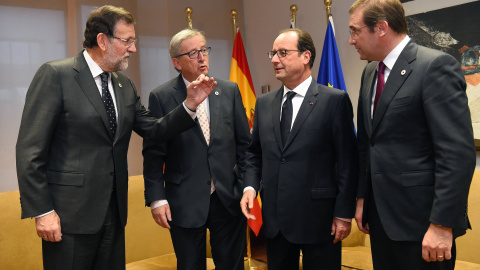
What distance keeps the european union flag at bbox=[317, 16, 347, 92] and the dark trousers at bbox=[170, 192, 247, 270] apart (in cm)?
213

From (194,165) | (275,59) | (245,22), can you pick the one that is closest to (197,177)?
(194,165)

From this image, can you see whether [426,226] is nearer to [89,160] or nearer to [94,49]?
[89,160]

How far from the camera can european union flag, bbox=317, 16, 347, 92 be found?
14.3ft

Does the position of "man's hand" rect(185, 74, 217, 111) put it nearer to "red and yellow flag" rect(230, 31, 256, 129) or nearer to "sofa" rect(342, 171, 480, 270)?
"sofa" rect(342, 171, 480, 270)

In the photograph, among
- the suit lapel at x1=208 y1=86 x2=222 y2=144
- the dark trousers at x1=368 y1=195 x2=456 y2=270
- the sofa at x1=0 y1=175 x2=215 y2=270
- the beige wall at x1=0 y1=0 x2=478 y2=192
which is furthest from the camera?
the beige wall at x1=0 y1=0 x2=478 y2=192

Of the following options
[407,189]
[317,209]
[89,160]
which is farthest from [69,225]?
[407,189]

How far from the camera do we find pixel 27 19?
4328 mm

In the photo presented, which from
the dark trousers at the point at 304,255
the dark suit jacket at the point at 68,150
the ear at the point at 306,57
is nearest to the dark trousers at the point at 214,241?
the dark trousers at the point at 304,255

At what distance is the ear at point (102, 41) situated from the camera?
234cm

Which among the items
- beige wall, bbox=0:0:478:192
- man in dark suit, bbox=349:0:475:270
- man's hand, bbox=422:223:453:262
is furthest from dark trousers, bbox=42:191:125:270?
beige wall, bbox=0:0:478:192

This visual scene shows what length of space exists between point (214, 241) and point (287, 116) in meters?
0.80

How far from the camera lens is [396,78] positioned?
6.43ft

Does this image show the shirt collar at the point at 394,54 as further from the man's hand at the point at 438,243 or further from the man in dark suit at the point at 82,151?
the man in dark suit at the point at 82,151

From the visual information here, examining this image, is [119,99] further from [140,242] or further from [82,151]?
[140,242]
